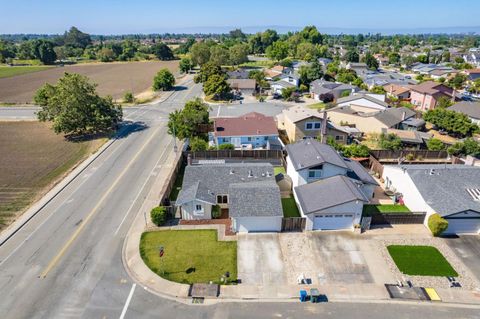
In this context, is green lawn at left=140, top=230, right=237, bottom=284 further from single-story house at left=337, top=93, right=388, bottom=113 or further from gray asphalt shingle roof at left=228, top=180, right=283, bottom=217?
single-story house at left=337, top=93, right=388, bottom=113

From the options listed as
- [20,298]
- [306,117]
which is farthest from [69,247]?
[306,117]

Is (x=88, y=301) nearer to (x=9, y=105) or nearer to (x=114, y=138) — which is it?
(x=114, y=138)

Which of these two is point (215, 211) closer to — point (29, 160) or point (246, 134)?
point (246, 134)

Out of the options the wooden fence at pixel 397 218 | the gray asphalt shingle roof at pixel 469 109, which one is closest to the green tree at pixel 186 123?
the wooden fence at pixel 397 218

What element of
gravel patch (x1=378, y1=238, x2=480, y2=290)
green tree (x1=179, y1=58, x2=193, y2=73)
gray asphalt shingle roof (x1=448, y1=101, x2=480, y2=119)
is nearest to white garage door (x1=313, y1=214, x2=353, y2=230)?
gravel patch (x1=378, y1=238, x2=480, y2=290)

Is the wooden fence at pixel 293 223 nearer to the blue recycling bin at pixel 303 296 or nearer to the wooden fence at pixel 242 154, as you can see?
the blue recycling bin at pixel 303 296
